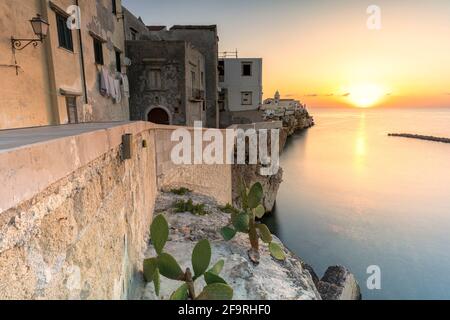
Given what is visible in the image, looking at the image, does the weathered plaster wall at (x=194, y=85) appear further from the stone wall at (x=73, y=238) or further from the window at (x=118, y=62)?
the stone wall at (x=73, y=238)

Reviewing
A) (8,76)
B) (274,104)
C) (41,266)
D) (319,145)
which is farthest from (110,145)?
(274,104)

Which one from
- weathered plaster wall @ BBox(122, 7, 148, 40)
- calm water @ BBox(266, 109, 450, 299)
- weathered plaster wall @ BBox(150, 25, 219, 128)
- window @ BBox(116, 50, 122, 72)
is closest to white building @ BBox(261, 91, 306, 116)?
calm water @ BBox(266, 109, 450, 299)

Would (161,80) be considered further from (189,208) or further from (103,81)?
(189,208)

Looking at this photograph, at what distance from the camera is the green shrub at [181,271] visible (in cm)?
286

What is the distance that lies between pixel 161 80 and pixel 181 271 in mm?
15292

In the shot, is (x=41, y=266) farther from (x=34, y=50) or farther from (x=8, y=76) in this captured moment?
(x=34, y=50)

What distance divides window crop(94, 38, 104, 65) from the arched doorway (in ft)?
18.4

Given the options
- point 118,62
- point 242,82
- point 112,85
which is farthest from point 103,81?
point 242,82

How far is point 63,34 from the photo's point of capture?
8.54 meters

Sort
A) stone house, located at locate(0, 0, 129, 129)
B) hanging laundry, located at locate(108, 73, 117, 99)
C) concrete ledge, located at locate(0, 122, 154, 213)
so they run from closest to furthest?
1. concrete ledge, located at locate(0, 122, 154, 213)
2. stone house, located at locate(0, 0, 129, 129)
3. hanging laundry, located at locate(108, 73, 117, 99)

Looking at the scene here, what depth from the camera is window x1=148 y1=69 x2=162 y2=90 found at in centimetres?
1622

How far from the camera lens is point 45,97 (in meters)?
7.68

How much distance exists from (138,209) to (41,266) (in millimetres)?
2748

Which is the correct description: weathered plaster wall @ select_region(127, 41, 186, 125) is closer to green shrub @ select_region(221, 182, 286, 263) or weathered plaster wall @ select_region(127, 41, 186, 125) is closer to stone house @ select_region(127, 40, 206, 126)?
stone house @ select_region(127, 40, 206, 126)
